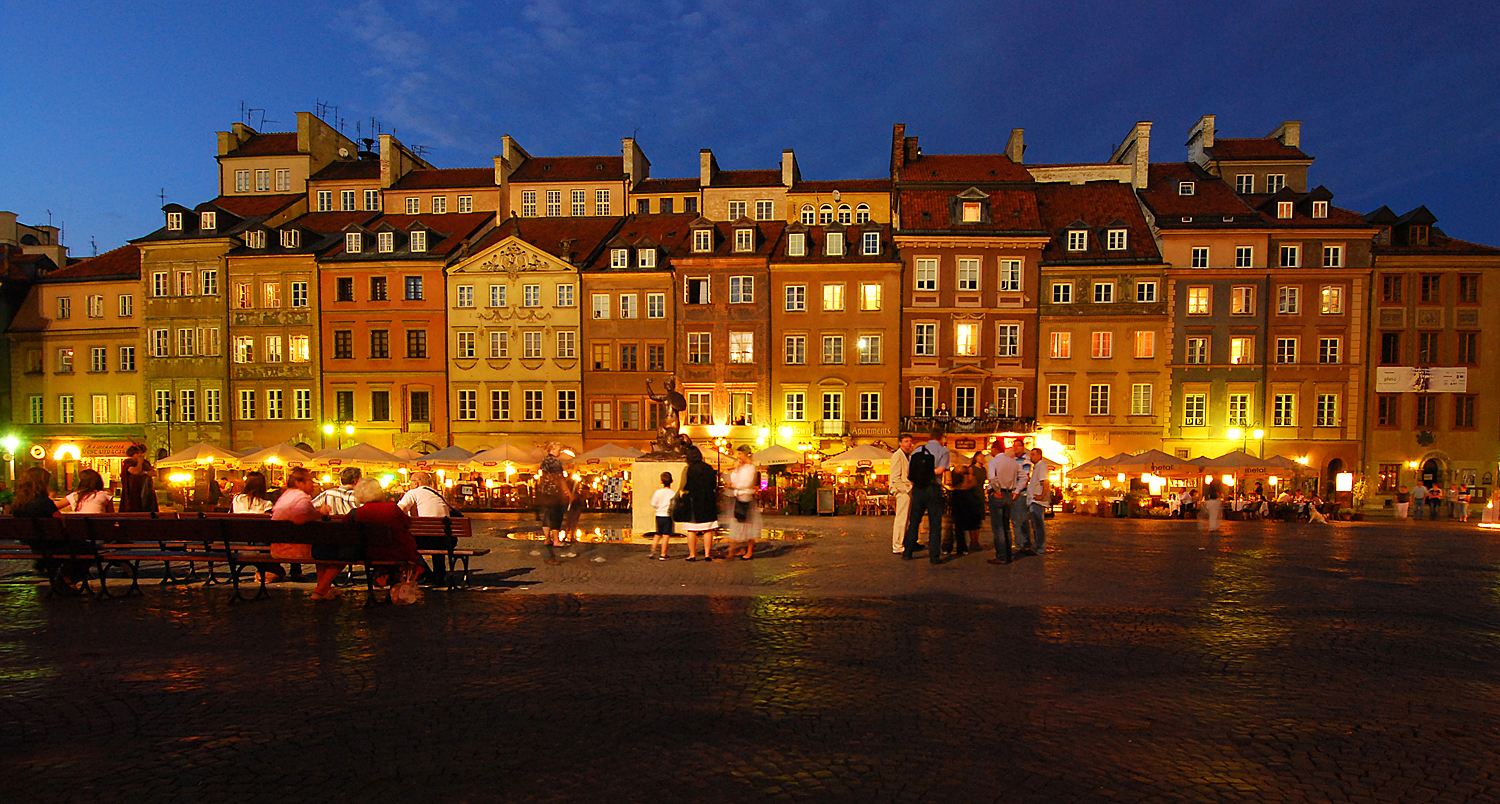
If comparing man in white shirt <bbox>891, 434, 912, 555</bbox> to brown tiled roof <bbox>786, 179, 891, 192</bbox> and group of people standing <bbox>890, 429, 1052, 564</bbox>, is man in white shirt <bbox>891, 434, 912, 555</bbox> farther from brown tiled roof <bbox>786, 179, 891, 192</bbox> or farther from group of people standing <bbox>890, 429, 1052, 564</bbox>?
brown tiled roof <bbox>786, 179, 891, 192</bbox>

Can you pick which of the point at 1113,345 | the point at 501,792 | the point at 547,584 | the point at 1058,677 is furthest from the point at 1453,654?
the point at 1113,345

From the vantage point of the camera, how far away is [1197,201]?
37.3 metres

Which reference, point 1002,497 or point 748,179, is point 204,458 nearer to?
point 1002,497

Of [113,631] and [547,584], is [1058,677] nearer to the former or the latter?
[547,584]

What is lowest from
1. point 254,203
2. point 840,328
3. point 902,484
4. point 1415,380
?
point 902,484

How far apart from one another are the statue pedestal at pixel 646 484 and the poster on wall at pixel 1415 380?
35281 mm

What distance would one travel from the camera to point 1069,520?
A: 2420 centimetres

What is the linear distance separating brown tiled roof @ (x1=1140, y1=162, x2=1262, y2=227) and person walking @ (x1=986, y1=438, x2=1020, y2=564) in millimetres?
28703

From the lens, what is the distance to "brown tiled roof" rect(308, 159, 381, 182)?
147 feet

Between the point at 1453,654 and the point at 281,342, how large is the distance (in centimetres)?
4278

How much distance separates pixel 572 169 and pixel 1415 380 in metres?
42.9

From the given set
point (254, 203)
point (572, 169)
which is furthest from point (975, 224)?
point (254, 203)

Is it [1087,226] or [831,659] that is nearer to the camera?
[831,659]

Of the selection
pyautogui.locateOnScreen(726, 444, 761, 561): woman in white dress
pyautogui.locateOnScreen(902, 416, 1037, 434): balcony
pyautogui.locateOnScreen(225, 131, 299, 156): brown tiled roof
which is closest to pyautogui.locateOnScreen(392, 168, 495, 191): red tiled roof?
pyautogui.locateOnScreen(225, 131, 299, 156): brown tiled roof
